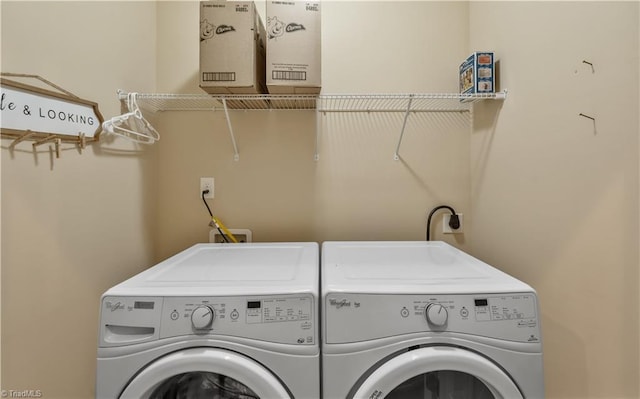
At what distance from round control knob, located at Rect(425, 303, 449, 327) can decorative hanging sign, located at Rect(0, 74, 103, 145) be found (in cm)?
135

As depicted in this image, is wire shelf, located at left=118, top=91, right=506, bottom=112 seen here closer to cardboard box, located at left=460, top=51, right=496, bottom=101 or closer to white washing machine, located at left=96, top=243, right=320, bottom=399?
cardboard box, located at left=460, top=51, right=496, bottom=101

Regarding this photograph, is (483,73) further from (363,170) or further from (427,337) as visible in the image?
(427,337)

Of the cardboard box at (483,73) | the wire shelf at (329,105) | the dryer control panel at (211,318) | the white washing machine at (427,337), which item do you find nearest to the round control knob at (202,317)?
the dryer control panel at (211,318)

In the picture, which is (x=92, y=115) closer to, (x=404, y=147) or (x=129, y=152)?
(x=129, y=152)

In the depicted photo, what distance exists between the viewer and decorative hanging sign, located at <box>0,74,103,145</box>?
2.65 ft

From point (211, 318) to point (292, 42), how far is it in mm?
1123

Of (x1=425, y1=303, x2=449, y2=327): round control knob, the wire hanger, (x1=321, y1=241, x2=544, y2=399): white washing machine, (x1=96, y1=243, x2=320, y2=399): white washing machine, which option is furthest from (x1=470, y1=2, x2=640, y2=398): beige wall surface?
the wire hanger

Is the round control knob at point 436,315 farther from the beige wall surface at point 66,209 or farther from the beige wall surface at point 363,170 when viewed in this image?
the beige wall surface at point 66,209

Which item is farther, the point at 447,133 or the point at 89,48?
the point at 447,133

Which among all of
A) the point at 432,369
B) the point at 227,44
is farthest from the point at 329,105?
the point at 432,369

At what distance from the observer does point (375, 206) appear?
156 cm

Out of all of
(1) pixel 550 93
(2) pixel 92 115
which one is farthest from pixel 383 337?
(2) pixel 92 115

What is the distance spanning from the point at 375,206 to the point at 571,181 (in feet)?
2.77

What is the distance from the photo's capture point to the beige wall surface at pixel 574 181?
0.77 metres
